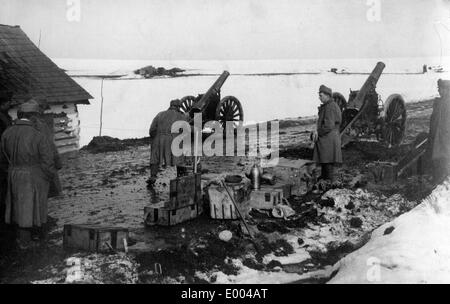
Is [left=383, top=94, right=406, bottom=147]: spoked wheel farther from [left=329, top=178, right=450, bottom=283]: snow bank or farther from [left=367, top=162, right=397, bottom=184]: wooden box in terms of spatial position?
[left=329, top=178, right=450, bottom=283]: snow bank

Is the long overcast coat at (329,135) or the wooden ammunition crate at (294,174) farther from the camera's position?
the long overcast coat at (329,135)

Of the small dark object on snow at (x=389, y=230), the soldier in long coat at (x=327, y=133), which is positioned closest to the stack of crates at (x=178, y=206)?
the soldier in long coat at (x=327, y=133)

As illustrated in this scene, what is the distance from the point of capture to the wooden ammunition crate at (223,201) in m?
6.62

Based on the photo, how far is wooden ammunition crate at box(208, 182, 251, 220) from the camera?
6625 mm

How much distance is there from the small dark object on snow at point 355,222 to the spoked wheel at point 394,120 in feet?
19.2

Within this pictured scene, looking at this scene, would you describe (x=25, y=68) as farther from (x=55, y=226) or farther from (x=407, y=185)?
(x=407, y=185)

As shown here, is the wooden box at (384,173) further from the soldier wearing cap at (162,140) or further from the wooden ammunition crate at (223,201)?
the soldier wearing cap at (162,140)

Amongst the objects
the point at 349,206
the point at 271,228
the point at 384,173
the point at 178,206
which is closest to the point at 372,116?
the point at 384,173

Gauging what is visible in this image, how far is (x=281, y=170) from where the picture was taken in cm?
801

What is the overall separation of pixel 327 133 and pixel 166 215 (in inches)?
134

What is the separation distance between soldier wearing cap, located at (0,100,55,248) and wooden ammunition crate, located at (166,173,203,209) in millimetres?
1662

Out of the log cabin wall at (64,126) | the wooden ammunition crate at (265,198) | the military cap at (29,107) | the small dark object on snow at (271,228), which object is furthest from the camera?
the log cabin wall at (64,126)
